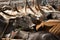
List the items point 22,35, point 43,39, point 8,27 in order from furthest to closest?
point 8,27 < point 22,35 < point 43,39

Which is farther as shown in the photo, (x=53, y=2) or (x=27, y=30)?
(x=53, y=2)

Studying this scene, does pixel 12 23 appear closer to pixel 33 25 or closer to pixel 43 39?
pixel 33 25

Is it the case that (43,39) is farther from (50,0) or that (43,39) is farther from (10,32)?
(50,0)

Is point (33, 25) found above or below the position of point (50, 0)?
above

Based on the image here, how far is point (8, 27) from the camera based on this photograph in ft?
8.04

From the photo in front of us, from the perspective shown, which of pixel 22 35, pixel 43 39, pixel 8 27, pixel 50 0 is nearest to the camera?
pixel 43 39

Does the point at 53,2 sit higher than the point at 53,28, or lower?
lower

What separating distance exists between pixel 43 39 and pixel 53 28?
42cm

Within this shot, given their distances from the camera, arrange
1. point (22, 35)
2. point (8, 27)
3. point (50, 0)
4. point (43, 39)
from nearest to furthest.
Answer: point (43, 39) < point (22, 35) < point (8, 27) < point (50, 0)

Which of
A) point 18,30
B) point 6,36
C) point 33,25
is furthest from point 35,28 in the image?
point 6,36

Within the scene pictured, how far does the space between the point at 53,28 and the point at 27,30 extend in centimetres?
33

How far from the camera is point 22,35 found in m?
2.26

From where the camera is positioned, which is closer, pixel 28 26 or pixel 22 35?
pixel 22 35

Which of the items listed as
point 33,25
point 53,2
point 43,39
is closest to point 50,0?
point 53,2
